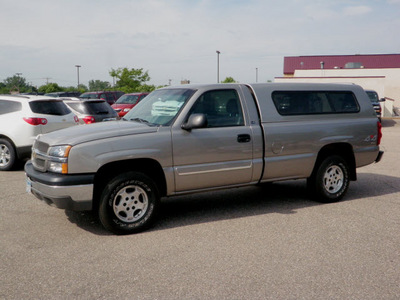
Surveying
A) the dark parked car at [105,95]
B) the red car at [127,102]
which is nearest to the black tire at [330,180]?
the red car at [127,102]

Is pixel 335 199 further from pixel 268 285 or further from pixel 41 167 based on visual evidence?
pixel 41 167

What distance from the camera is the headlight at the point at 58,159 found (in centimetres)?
499

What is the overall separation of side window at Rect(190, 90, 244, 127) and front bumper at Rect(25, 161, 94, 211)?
65.5 inches

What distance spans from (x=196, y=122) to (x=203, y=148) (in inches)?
16.1

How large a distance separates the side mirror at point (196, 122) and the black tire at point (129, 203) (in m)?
0.81

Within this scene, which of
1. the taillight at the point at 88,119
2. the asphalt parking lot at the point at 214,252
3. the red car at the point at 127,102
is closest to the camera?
the asphalt parking lot at the point at 214,252

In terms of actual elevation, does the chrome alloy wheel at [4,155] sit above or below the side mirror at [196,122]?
below

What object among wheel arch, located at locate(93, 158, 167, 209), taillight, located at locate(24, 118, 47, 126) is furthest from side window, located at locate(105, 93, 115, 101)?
wheel arch, located at locate(93, 158, 167, 209)

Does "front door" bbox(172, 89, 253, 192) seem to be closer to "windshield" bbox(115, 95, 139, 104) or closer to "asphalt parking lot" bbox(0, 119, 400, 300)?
"asphalt parking lot" bbox(0, 119, 400, 300)

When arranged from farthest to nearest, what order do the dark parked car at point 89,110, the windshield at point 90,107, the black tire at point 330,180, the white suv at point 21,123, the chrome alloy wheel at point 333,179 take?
1. the windshield at point 90,107
2. the dark parked car at point 89,110
3. the white suv at point 21,123
4. the chrome alloy wheel at point 333,179
5. the black tire at point 330,180

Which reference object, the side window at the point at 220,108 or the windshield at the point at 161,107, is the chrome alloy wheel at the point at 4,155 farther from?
the side window at the point at 220,108

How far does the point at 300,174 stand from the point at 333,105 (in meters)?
1.27

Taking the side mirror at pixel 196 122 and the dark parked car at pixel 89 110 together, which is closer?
the side mirror at pixel 196 122

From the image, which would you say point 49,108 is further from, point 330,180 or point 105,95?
point 105,95
